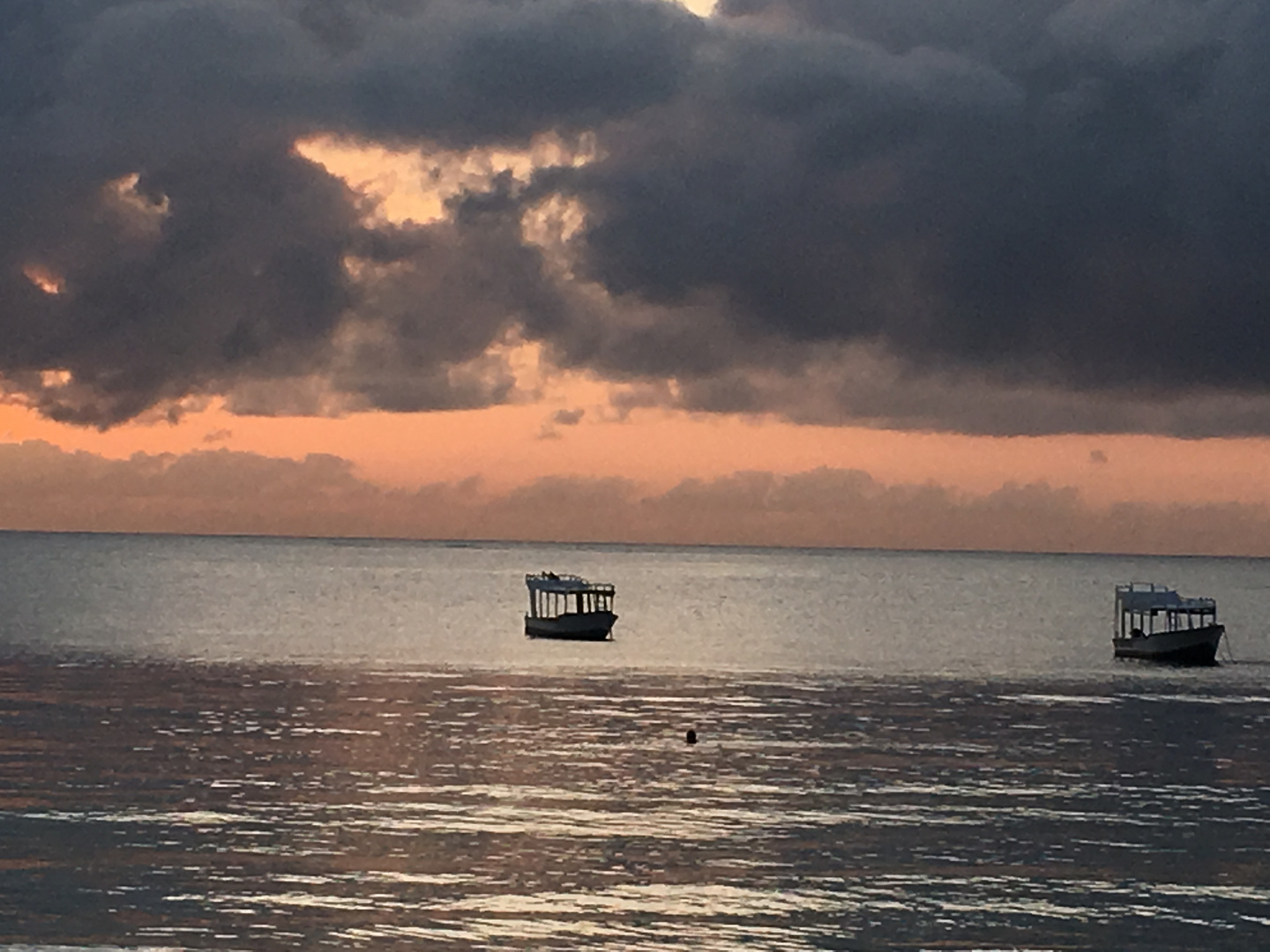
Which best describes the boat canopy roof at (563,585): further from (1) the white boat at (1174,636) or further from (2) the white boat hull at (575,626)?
(1) the white boat at (1174,636)

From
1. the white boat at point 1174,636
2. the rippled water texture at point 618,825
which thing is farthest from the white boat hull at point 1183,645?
the rippled water texture at point 618,825

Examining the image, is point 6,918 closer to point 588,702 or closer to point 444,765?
point 444,765

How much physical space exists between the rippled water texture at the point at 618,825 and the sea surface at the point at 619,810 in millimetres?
153

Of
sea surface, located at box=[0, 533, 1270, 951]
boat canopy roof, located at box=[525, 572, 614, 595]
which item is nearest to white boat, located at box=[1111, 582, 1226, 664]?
sea surface, located at box=[0, 533, 1270, 951]

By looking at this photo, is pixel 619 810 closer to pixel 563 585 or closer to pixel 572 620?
pixel 572 620

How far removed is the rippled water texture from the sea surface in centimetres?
15

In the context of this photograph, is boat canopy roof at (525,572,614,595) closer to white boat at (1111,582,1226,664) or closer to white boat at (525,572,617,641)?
white boat at (525,572,617,641)

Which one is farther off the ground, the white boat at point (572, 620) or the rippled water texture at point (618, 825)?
the white boat at point (572, 620)

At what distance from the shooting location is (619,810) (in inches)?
Result: 1962

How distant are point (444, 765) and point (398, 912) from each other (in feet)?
73.6

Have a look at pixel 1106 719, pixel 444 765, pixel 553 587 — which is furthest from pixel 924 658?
pixel 444 765

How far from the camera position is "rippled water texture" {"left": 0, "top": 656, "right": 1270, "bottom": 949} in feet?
117

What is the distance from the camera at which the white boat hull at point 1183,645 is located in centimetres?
11738

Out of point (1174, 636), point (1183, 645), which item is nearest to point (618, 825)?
point (1174, 636)
